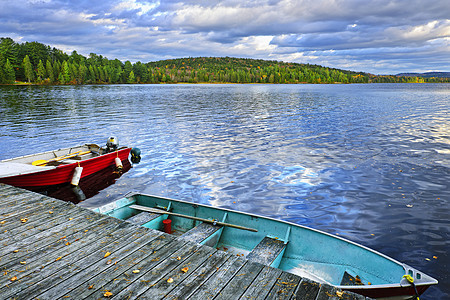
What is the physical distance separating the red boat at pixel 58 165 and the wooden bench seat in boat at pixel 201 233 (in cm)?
938

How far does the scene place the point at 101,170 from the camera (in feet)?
59.8

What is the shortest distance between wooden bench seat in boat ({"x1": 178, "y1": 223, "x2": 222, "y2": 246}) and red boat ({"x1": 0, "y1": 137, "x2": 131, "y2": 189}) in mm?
9380

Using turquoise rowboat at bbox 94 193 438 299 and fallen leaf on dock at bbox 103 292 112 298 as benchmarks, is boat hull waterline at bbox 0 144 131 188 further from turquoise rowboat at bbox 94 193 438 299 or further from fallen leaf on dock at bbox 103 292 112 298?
fallen leaf on dock at bbox 103 292 112 298

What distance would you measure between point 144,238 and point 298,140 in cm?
2038

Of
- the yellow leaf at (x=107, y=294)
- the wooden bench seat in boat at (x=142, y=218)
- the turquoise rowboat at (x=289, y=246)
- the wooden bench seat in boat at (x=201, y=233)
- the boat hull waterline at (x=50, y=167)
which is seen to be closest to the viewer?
the yellow leaf at (x=107, y=294)

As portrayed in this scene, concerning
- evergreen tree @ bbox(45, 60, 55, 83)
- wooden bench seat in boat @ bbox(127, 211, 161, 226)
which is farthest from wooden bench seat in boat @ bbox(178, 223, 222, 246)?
evergreen tree @ bbox(45, 60, 55, 83)

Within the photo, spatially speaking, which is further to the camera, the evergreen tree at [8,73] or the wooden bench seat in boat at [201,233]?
the evergreen tree at [8,73]

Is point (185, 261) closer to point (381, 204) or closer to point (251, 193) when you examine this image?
point (251, 193)

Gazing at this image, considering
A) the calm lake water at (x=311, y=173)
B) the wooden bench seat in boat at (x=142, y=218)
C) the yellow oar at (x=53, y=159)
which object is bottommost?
the calm lake water at (x=311, y=173)

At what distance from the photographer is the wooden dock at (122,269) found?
508cm

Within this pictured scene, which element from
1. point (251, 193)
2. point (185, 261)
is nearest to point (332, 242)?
point (185, 261)

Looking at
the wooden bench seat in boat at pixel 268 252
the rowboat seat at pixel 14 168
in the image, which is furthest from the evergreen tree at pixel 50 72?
the wooden bench seat in boat at pixel 268 252

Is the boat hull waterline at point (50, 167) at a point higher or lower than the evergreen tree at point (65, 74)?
lower

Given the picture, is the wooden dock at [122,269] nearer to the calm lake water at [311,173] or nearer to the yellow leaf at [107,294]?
the yellow leaf at [107,294]
